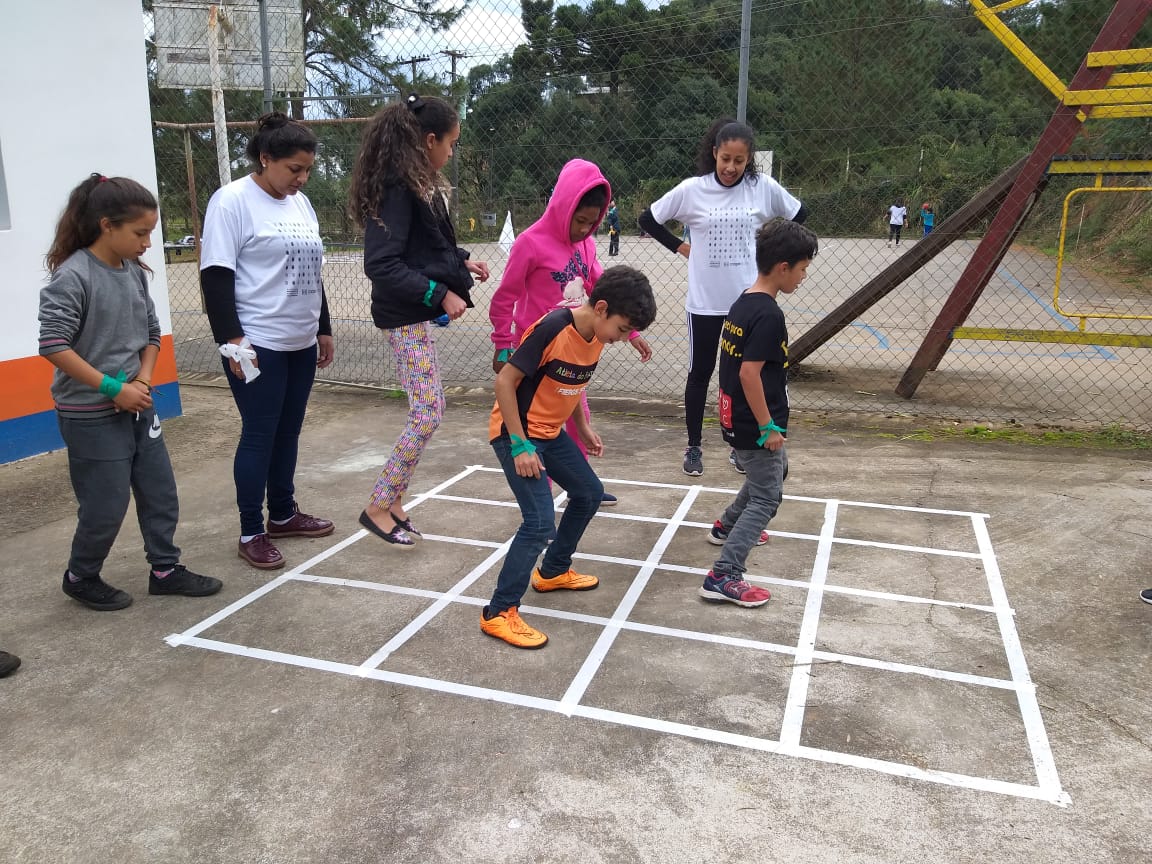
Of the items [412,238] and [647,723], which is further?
[412,238]

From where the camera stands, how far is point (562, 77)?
7594mm

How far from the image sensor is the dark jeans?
3525mm

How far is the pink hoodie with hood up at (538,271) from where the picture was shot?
3.57 meters

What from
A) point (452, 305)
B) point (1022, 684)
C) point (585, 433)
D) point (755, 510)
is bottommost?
point (1022, 684)

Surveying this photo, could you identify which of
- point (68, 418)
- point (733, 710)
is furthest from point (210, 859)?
point (68, 418)

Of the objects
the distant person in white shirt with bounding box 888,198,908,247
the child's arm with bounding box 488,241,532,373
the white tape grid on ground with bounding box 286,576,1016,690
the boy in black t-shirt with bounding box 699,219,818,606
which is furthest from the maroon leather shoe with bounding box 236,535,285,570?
the distant person in white shirt with bounding box 888,198,908,247

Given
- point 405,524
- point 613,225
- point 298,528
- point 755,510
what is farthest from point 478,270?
point 613,225

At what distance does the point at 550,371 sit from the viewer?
2893 mm

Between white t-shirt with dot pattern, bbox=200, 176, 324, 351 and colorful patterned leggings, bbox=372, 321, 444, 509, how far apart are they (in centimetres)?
40

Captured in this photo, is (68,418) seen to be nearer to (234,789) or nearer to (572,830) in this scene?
(234,789)

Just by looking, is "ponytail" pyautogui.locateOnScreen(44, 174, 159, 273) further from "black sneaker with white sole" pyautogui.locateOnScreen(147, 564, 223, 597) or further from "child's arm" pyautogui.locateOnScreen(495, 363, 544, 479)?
"child's arm" pyautogui.locateOnScreen(495, 363, 544, 479)

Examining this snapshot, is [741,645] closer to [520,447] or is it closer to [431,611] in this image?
[520,447]

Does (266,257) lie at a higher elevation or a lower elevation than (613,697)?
higher

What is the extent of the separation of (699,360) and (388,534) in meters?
1.94
